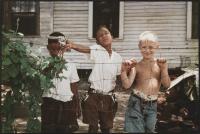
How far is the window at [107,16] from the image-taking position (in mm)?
13123

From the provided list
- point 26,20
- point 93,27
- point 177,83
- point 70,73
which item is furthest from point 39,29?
point 70,73

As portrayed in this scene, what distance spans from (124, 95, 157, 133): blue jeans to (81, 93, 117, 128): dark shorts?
0.45 m

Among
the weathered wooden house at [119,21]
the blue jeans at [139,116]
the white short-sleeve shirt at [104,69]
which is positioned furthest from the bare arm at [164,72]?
the weathered wooden house at [119,21]

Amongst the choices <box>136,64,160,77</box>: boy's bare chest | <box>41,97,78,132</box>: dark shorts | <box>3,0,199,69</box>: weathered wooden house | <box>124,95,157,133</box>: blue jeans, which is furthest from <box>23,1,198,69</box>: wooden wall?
<box>124,95,157,133</box>: blue jeans

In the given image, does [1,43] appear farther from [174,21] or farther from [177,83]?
[174,21]

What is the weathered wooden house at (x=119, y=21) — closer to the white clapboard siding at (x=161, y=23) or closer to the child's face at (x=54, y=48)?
the white clapboard siding at (x=161, y=23)

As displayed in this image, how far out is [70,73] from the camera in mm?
4785

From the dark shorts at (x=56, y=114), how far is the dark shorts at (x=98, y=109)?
0.16 m

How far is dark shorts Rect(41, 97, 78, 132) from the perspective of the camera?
15.6 ft

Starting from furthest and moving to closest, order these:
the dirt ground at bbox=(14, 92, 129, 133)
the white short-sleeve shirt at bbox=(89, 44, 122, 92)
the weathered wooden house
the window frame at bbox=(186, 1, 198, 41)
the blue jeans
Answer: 1. the weathered wooden house
2. the window frame at bbox=(186, 1, 198, 41)
3. the dirt ground at bbox=(14, 92, 129, 133)
4. the white short-sleeve shirt at bbox=(89, 44, 122, 92)
5. the blue jeans

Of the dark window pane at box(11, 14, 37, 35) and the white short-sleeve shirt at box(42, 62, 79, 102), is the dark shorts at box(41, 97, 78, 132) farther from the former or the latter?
the dark window pane at box(11, 14, 37, 35)

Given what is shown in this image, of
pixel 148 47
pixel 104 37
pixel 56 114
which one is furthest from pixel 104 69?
pixel 56 114

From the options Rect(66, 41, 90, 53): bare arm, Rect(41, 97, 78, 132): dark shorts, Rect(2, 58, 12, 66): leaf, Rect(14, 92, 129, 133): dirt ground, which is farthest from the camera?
Rect(14, 92, 129, 133): dirt ground

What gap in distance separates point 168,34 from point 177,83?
7.12 m
